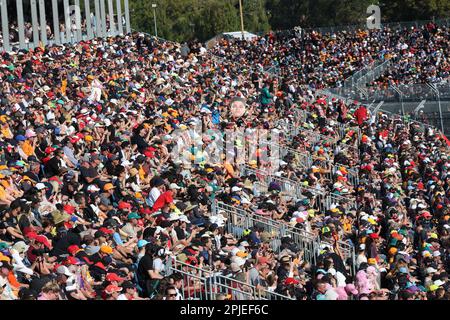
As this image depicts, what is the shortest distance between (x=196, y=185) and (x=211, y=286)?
4972 millimetres

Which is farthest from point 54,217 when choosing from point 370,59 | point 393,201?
point 370,59

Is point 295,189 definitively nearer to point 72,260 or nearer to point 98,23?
point 72,260

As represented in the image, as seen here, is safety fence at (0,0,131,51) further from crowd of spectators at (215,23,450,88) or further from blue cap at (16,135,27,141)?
blue cap at (16,135,27,141)

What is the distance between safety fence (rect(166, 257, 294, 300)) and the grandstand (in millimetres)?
26

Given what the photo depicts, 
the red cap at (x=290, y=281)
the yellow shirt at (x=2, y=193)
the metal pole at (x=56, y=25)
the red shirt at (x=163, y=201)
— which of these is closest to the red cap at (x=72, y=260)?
the yellow shirt at (x=2, y=193)

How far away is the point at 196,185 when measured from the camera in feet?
60.6

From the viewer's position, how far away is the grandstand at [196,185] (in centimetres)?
1354

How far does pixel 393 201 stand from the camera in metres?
21.6

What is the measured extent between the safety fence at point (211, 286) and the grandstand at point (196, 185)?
3cm

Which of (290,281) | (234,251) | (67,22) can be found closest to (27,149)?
(234,251)

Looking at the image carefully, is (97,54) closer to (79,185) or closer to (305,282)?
(79,185)

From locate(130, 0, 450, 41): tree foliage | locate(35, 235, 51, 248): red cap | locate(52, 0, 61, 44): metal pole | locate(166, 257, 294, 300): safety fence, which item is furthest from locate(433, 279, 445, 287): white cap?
locate(130, 0, 450, 41): tree foliage

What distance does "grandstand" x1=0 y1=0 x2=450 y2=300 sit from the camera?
533 inches
